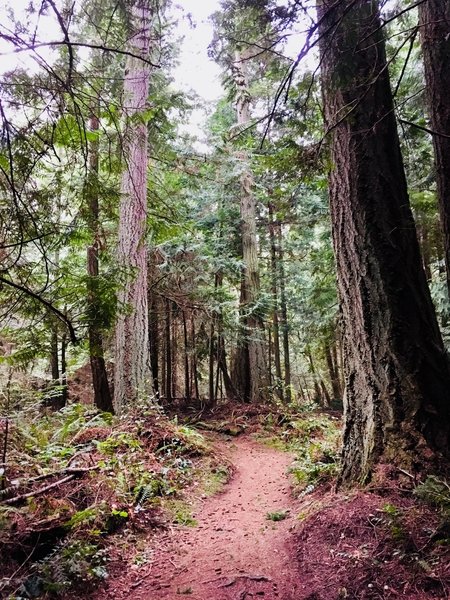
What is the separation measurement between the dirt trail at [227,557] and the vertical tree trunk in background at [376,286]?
1.07 meters

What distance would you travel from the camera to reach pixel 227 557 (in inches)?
143

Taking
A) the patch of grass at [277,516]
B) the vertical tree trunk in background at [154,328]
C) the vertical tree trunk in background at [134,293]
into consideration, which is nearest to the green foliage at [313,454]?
the patch of grass at [277,516]

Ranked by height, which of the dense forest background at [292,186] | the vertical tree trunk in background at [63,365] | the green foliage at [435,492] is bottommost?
the green foliage at [435,492]

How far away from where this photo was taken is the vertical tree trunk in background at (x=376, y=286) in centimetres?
363

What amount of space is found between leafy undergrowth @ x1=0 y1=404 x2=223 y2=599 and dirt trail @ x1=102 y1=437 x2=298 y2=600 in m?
0.31

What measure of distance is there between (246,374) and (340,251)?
874 centimetres

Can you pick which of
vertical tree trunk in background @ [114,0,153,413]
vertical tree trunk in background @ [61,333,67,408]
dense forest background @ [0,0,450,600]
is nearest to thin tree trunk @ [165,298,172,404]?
vertical tree trunk in background @ [61,333,67,408]

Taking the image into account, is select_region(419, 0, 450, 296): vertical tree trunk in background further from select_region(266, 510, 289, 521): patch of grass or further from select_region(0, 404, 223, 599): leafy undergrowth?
select_region(0, 404, 223, 599): leafy undergrowth

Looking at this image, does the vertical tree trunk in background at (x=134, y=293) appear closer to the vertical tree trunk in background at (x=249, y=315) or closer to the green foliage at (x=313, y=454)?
the green foliage at (x=313, y=454)

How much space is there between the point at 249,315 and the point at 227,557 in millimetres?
8671

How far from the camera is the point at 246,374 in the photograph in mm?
12594

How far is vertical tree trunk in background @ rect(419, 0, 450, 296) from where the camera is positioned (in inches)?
149

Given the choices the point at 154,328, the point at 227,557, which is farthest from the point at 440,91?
the point at 154,328

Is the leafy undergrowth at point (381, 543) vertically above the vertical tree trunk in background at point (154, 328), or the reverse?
the vertical tree trunk in background at point (154, 328)
